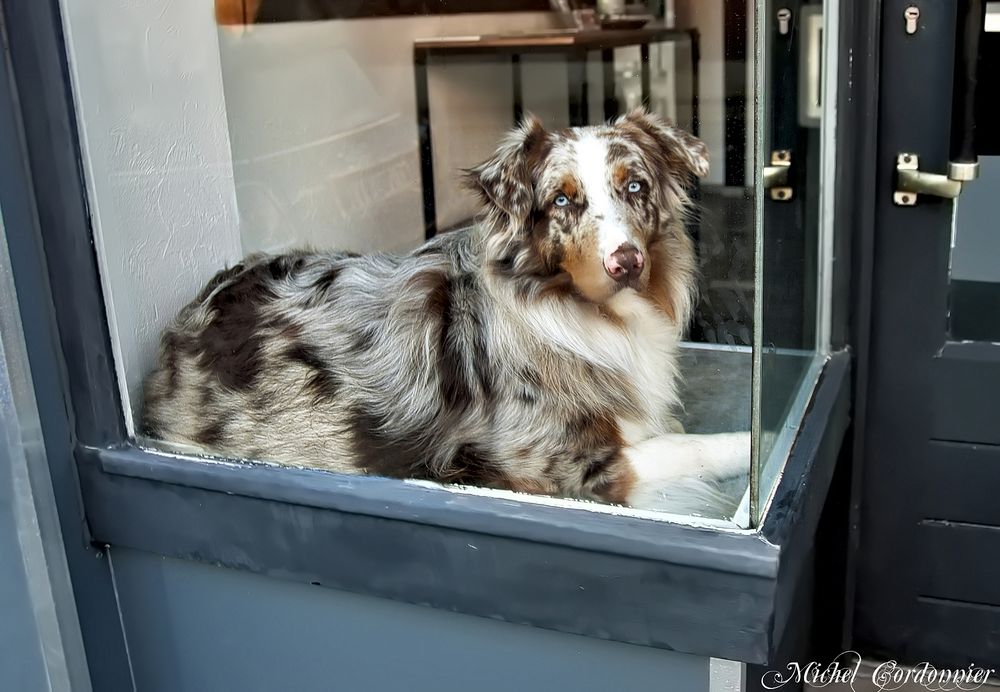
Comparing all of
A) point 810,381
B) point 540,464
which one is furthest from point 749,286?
point 810,381

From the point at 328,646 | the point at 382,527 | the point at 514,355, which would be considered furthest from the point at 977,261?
the point at 328,646

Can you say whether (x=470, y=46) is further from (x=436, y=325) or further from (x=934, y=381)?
(x=934, y=381)

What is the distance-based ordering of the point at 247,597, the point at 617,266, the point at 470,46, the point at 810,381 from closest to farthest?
the point at 617,266
the point at 247,597
the point at 810,381
the point at 470,46

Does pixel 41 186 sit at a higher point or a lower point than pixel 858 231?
higher

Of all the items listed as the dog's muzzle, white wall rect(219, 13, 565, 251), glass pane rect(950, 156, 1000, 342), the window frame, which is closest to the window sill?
the window frame

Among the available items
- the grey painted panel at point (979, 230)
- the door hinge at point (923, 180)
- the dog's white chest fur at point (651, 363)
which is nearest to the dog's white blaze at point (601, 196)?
the dog's white chest fur at point (651, 363)

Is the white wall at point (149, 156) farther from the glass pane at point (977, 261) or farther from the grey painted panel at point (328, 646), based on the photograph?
the glass pane at point (977, 261)

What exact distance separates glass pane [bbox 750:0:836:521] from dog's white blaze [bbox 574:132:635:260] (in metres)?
0.25

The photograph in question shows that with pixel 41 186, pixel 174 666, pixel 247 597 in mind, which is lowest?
pixel 174 666

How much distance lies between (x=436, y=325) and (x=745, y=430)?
2.05ft

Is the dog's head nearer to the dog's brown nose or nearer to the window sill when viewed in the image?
the dog's brown nose

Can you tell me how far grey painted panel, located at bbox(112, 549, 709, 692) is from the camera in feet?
5.24

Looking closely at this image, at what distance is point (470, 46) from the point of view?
224cm

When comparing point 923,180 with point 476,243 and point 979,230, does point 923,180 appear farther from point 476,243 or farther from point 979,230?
point 476,243
